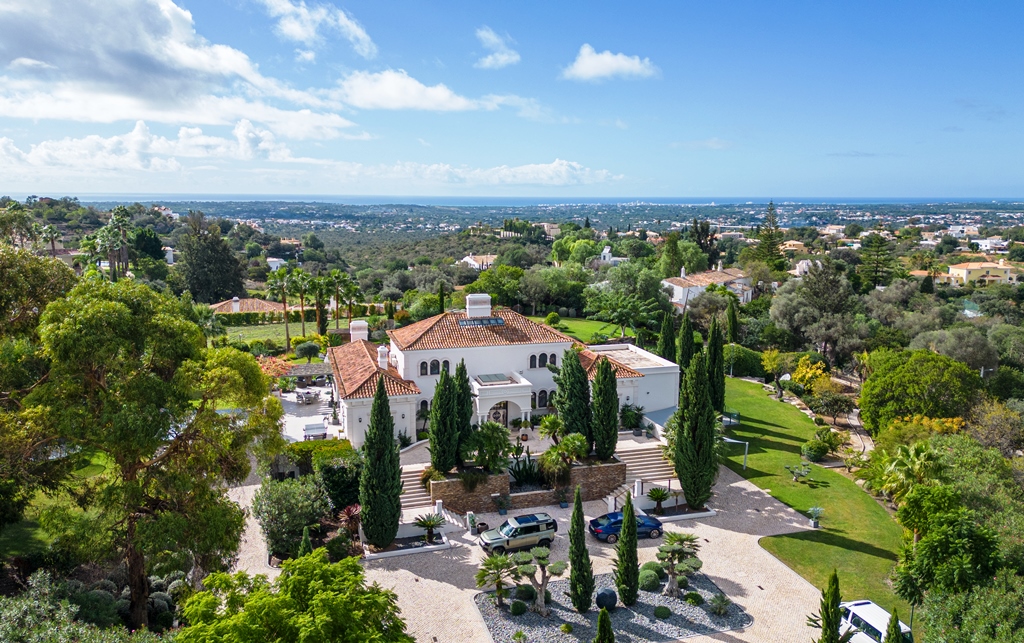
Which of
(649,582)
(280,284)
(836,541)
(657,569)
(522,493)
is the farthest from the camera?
(280,284)

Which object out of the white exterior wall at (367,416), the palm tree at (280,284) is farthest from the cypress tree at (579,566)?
the palm tree at (280,284)

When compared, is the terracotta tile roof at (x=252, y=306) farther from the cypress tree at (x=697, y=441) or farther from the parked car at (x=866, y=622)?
the parked car at (x=866, y=622)

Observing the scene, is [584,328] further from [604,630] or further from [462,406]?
[604,630]

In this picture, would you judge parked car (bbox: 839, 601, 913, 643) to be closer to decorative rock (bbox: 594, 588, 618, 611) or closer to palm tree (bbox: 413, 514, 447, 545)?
decorative rock (bbox: 594, 588, 618, 611)

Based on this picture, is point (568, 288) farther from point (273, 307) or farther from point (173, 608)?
point (173, 608)

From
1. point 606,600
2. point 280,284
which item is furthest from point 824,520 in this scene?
point 280,284

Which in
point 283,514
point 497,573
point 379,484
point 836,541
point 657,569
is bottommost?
point 836,541

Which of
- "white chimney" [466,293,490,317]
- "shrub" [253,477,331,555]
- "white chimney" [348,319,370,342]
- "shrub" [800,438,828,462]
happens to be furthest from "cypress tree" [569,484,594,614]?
"white chimney" [348,319,370,342]
